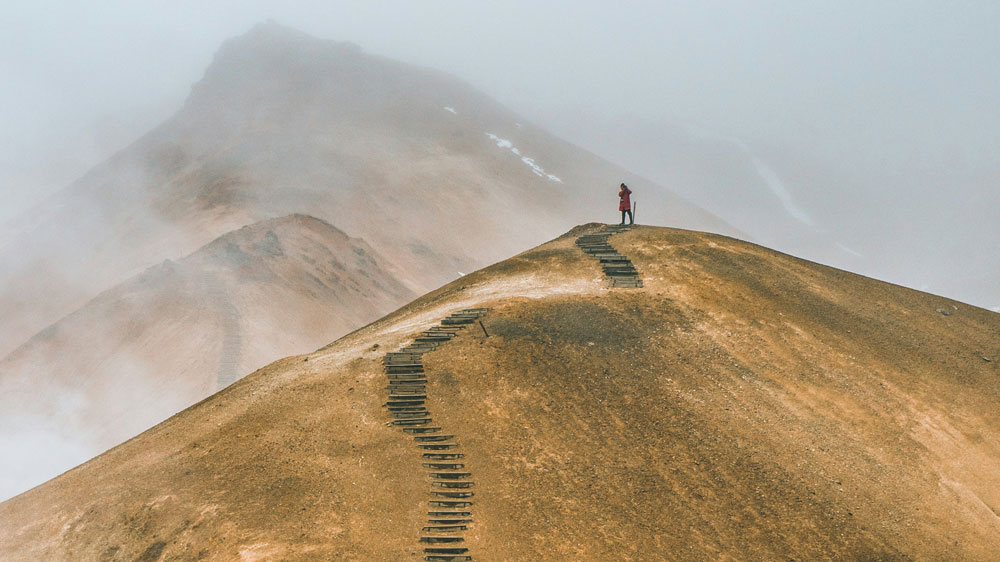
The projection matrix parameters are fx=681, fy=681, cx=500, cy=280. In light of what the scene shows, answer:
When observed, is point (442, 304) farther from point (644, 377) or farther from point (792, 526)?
point (792, 526)

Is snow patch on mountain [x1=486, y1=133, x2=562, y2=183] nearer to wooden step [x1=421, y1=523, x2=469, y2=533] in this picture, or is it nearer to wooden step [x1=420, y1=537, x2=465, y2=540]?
wooden step [x1=421, y1=523, x2=469, y2=533]

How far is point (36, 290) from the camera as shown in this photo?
2559 inches

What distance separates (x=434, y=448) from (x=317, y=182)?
78.5 metres

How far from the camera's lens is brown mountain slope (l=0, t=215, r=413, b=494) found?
40219mm

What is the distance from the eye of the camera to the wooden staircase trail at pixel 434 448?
14211mm

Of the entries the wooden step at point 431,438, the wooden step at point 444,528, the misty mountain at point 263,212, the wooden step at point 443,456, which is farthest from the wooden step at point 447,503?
the misty mountain at point 263,212

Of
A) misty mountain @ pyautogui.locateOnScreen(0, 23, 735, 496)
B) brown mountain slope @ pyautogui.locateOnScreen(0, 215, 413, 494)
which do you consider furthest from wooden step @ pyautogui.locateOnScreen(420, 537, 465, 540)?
misty mountain @ pyautogui.locateOnScreen(0, 23, 735, 496)

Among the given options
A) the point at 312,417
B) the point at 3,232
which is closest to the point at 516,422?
the point at 312,417

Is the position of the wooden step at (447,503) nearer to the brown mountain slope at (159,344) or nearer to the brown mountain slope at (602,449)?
the brown mountain slope at (602,449)

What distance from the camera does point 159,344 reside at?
147 ft

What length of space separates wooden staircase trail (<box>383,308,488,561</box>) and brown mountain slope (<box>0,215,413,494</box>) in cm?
2373

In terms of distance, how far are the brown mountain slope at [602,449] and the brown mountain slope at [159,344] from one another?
73.5 feet

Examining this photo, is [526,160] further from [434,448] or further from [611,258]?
[434,448]

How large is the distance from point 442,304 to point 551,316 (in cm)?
554
